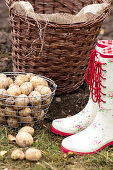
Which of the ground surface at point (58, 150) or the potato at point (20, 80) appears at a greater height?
the potato at point (20, 80)

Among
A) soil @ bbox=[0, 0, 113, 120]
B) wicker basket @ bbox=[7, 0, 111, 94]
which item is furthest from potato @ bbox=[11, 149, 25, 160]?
wicker basket @ bbox=[7, 0, 111, 94]

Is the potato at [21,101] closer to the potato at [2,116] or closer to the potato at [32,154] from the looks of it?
the potato at [2,116]

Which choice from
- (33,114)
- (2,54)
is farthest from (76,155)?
(2,54)

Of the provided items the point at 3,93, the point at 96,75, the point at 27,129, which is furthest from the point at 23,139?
the point at 96,75

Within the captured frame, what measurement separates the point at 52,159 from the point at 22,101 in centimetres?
40

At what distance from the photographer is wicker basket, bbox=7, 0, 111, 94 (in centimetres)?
208

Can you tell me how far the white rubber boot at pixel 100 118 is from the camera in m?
1.69

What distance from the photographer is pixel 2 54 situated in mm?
2994

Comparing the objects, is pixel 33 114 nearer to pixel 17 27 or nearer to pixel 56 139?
pixel 56 139

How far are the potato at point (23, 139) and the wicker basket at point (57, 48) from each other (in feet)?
2.22

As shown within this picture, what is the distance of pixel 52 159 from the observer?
1.68 meters

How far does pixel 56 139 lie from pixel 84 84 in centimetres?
84

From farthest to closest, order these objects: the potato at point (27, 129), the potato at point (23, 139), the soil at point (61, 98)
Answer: the soil at point (61, 98), the potato at point (27, 129), the potato at point (23, 139)

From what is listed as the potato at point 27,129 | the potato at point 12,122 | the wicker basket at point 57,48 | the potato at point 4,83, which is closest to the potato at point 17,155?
the potato at point 27,129
